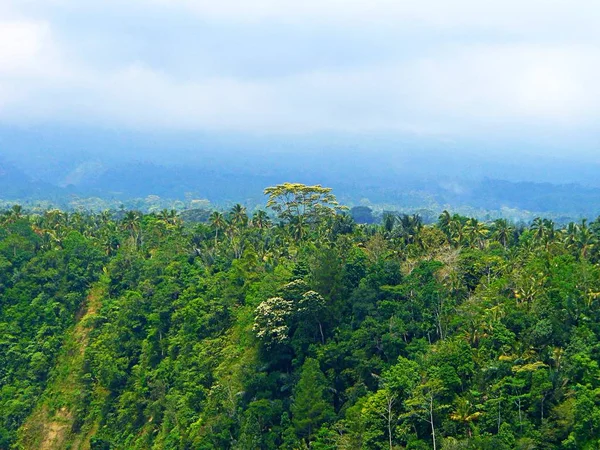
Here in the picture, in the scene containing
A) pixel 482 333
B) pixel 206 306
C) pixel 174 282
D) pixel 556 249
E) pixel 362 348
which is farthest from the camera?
pixel 174 282

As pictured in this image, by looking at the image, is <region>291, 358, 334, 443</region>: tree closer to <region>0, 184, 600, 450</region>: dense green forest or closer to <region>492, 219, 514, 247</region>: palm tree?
<region>0, 184, 600, 450</region>: dense green forest

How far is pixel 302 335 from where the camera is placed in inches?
1891

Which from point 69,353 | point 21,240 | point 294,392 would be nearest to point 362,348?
point 294,392

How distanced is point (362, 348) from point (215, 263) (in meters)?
23.3

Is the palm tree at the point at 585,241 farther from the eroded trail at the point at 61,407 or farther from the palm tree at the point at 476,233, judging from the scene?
the eroded trail at the point at 61,407

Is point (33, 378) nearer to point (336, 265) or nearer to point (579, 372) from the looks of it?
point (336, 265)

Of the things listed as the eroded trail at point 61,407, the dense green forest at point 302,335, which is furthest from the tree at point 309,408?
the eroded trail at point 61,407

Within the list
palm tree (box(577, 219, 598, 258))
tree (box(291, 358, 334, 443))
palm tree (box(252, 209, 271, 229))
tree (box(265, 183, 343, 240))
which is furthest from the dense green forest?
palm tree (box(252, 209, 271, 229))

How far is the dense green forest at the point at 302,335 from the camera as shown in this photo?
125 ft

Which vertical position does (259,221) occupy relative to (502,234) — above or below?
below

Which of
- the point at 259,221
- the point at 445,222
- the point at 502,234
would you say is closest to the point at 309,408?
the point at 445,222

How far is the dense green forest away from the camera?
3819cm

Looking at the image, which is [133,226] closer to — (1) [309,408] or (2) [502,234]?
(2) [502,234]

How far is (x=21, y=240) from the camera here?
72.9 metres
